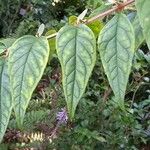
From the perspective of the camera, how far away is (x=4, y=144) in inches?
105

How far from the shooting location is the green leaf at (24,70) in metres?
0.49

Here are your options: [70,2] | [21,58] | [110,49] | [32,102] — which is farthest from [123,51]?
[70,2]

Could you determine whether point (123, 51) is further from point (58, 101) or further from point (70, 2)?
point (70, 2)

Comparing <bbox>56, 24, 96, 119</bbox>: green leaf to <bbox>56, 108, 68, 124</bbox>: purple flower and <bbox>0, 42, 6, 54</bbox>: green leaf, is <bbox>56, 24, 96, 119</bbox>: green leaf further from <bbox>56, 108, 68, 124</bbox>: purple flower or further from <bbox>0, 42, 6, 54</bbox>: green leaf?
<bbox>56, 108, 68, 124</bbox>: purple flower

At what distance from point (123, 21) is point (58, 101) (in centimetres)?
216

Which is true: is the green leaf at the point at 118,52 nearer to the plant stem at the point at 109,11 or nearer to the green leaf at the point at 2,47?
the plant stem at the point at 109,11

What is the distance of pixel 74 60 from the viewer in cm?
50

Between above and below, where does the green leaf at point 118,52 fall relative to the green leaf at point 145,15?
below

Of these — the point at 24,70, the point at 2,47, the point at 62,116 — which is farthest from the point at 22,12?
the point at 24,70

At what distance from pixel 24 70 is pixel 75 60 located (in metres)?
0.06

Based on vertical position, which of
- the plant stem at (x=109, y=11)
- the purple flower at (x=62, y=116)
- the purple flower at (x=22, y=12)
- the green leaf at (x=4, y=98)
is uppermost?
the plant stem at (x=109, y=11)

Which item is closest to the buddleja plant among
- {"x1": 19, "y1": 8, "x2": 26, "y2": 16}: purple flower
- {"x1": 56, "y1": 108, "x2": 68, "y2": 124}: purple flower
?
{"x1": 56, "y1": 108, "x2": 68, "y2": 124}: purple flower

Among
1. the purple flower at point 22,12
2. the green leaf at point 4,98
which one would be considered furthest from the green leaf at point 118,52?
the purple flower at point 22,12

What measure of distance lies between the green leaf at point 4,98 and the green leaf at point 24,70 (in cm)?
2
